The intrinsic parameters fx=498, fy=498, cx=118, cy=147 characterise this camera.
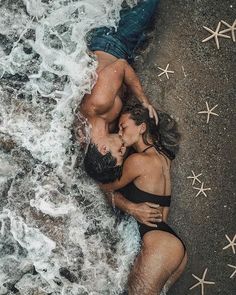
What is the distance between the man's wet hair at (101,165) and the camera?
409 centimetres

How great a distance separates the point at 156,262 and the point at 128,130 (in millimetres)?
1109

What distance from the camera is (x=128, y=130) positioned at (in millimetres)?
4195

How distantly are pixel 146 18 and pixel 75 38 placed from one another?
654 millimetres

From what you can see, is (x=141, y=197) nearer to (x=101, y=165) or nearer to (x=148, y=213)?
(x=148, y=213)

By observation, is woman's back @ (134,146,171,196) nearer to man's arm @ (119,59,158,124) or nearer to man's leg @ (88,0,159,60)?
man's arm @ (119,59,158,124)

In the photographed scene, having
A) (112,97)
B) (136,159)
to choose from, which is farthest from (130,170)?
(112,97)

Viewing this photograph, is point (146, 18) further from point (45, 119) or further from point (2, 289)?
point (2, 289)

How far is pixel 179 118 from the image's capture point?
459 centimetres

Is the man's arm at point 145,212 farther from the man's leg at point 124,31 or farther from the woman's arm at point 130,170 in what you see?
the man's leg at point 124,31

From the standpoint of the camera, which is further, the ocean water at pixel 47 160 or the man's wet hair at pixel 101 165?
the ocean water at pixel 47 160

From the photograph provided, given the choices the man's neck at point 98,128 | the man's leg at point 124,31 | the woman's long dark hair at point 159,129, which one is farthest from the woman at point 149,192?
the man's leg at point 124,31

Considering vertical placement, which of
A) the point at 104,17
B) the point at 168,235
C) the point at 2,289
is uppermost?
the point at 104,17

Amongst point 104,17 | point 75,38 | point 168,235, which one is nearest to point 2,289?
point 168,235

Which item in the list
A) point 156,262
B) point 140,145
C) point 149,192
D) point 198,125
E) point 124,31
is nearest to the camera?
point 156,262
